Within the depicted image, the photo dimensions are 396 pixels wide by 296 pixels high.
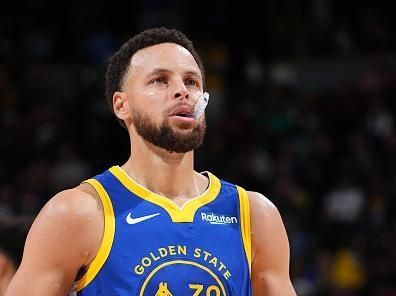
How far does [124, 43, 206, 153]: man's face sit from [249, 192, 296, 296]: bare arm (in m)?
0.40

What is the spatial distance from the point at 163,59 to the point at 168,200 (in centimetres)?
56

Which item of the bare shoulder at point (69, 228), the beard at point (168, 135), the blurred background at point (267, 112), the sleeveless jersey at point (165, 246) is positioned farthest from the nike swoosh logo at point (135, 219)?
the blurred background at point (267, 112)

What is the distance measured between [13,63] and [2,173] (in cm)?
235

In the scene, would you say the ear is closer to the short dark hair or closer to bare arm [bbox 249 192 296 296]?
the short dark hair

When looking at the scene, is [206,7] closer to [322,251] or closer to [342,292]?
[322,251]

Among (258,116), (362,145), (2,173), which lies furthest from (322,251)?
(2,173)

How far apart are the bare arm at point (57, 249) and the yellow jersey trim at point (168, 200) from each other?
26 centimetres

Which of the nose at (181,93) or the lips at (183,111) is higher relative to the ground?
the nose at (181,93)

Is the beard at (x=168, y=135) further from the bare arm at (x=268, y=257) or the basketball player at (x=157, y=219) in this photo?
the bare arm at (x=268, y=257)

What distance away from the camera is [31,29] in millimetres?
13852

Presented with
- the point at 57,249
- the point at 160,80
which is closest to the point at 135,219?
the point at 57,249

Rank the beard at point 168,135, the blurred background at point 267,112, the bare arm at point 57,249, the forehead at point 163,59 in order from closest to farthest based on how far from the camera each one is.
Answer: the bare arm at point 57,249 → the beard at point 168,135 → the forehead at point 163,59 → the blurred background at point 267,112

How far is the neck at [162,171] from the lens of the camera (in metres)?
3.55

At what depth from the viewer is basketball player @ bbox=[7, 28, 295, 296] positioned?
126 inches
